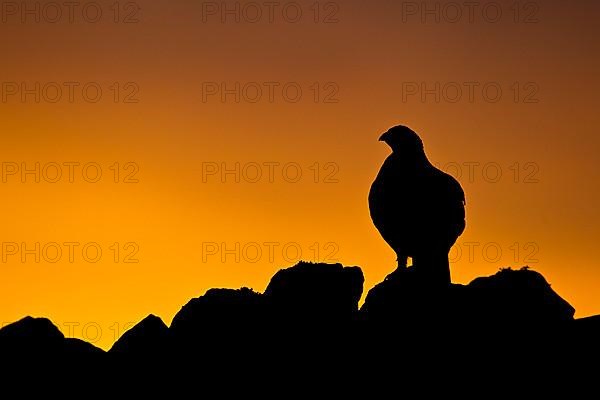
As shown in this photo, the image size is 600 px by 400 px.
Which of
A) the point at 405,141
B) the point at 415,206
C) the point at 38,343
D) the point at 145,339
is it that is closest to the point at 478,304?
the point at 415,206

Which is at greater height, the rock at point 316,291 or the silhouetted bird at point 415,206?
the silhouetted bird at point 415,206

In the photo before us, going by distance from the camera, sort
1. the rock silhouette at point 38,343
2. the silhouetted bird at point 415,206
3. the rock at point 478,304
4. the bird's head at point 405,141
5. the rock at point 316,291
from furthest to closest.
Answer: the bird's head at point 405,141
the silhouetted bird at point 415,206
the rock at point 316,291
the rock at point 478,304
the rock silhouette at point 38,343

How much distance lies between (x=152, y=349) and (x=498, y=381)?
17.1 feet

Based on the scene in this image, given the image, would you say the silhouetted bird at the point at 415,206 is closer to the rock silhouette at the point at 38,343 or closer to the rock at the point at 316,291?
the rock at the point at 316,291

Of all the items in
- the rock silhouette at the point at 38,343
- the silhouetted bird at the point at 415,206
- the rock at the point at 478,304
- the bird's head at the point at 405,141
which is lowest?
the rock silhouette at the point at 38,343

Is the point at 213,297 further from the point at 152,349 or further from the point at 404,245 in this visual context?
the point at 404,245

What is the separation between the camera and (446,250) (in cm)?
1797

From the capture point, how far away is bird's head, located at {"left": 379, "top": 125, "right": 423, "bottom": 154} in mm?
17766

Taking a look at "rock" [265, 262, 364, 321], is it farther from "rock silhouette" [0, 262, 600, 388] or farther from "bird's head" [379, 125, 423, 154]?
"bird's head" [379, 125, 423, 154]

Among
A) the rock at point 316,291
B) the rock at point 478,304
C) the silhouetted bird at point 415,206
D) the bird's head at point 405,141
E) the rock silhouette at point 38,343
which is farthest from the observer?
the bird's head at point 405,141

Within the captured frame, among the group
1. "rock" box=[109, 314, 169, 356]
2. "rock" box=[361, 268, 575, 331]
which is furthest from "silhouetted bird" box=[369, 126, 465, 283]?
"rock" box=[109, 314, 169, 356]

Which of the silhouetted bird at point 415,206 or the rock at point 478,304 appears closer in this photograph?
the rock at point 478,304

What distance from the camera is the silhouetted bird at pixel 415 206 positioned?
17484mm

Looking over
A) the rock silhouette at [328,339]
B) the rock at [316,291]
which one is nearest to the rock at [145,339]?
the rock silhouette at [328,339]
